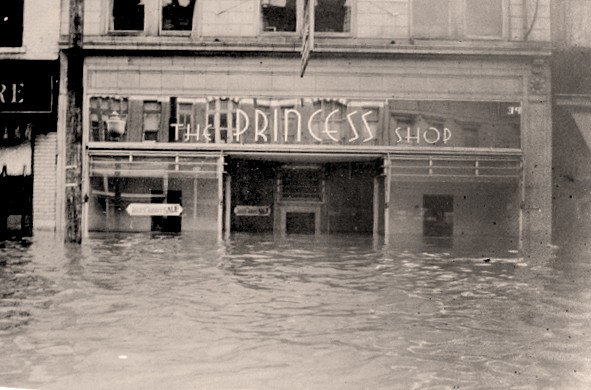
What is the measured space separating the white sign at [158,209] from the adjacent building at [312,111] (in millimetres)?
36

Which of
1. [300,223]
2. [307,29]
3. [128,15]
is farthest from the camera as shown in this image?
[300,223]

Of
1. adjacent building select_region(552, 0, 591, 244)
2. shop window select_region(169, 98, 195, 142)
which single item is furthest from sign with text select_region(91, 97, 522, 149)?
adjacent building select_region(552, 0, 591, 244)

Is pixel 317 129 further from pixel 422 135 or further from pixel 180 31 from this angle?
pixel 180 31

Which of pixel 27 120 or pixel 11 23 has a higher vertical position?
pixel 11 23

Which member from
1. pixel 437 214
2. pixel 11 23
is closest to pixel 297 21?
pixel 437 214

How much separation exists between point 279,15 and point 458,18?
10.7 feet

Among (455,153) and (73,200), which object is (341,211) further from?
(73,200)

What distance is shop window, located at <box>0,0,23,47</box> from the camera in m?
5.94

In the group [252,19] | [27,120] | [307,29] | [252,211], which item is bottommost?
[252,211]

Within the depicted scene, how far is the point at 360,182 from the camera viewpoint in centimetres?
1283

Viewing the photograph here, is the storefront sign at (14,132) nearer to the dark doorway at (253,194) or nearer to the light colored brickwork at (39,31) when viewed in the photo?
the light colored brickwork at (39,31)

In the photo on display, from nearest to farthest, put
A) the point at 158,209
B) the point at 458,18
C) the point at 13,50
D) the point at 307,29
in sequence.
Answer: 1. the point at 13,50
2. the point at 458,18
3. the point at 307,29
4. the point at 158,209

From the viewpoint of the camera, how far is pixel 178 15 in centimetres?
1097

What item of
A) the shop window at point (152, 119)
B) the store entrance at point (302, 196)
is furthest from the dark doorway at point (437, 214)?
the shop window at point (152, 119)
